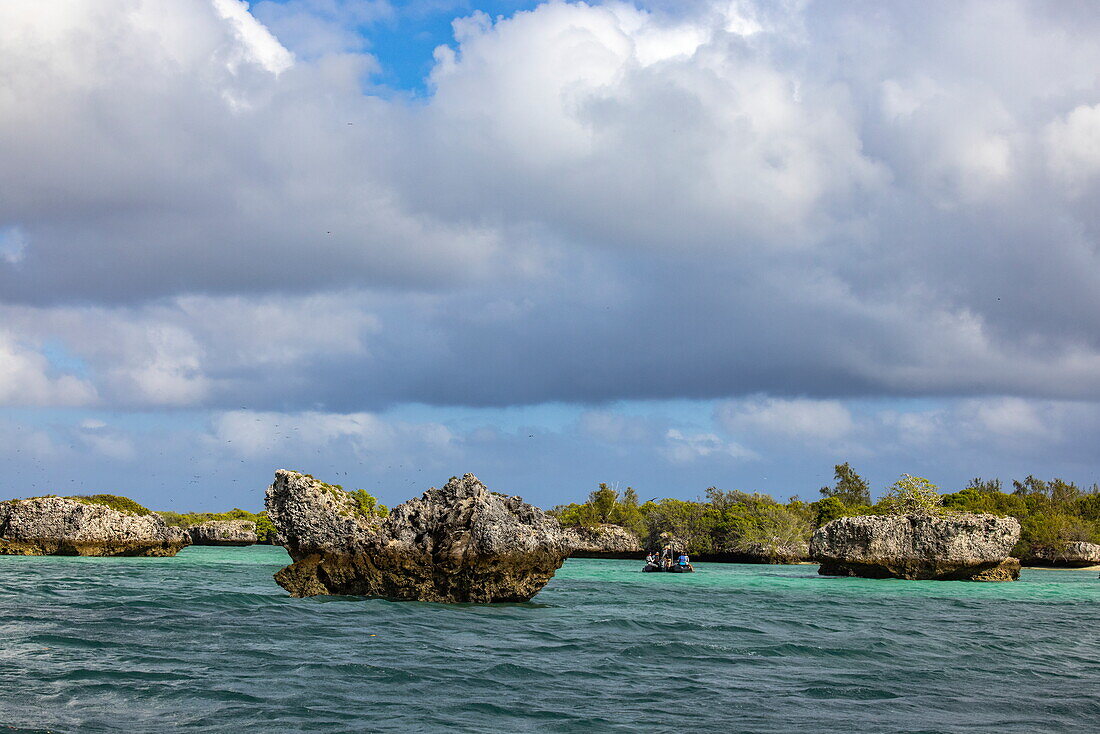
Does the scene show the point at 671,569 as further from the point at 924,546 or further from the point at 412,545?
the point at 412,545

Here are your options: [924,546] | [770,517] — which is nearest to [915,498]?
[924,546]

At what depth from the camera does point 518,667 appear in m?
18.6

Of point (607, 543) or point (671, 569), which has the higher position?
point (607, 543)

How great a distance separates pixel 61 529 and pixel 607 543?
71.6 metres

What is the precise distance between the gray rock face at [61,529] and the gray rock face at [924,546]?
5587cm

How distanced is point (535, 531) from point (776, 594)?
18654mm

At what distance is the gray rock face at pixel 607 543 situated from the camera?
123 m

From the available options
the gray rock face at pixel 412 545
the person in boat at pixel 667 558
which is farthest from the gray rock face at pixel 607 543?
the gray rock face at pixel 412 545

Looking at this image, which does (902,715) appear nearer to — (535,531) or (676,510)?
(535,531)

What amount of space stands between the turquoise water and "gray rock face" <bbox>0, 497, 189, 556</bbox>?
4227cm

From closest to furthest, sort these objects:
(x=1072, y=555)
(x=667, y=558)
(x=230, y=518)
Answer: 1. (x=667, y=558)
2. (x=1072, y=555)
3. (x=230, y=518)

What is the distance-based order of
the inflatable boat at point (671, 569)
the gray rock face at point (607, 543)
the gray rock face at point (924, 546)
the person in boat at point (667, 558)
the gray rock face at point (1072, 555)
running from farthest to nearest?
the gray rock face at point (607, 543)
the gray rock face at point (1072, 555)
the person in boat at point (667, 558)
the inflatable boat at point (671, 569)
the gray rock face at point (924, 546)

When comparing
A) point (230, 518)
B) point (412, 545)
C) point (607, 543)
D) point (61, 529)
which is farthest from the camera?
point (230, 518)

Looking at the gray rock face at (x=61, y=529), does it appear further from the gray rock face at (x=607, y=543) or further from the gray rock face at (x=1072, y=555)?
the gray rock face at (x=1072, y=555)
